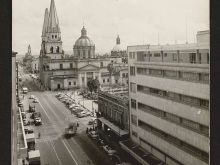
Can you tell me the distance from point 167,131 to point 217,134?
14151 mm

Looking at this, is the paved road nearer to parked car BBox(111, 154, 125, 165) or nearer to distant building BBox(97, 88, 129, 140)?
parked car BBox(111, 154, 125, 165)

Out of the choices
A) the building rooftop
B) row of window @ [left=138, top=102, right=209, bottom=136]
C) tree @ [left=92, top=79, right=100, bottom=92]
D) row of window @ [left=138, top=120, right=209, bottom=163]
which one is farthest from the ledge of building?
tree @ [left=92, top=79, right=100, bottom=92]

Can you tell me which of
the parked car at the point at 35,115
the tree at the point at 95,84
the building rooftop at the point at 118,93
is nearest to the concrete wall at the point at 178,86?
the building rooftop at the point at 118,93

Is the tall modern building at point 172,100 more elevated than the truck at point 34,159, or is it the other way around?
the tall modern building at point 172,100

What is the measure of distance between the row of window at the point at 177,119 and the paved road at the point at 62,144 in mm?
5308

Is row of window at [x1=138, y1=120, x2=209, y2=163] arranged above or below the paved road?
above

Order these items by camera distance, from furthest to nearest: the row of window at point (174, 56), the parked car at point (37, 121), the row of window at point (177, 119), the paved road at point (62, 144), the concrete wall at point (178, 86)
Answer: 1. the parked car at point (37, 121)
2. the paved road at point (62, 144)
3. the row of window at point (174, 56)
4. the concrete wall at point (178, 86)
5. the row of window at point (177, 119)

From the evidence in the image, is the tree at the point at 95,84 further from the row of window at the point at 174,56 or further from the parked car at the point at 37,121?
the row of window at the point at 174,56

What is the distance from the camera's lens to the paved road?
26.4 meters

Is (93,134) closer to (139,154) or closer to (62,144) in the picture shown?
(62,144)

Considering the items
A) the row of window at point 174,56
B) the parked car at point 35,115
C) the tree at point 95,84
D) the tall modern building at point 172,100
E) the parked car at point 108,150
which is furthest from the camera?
the tree at point 95,84

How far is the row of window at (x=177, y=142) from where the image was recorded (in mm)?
18089

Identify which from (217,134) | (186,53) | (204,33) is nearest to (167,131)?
(186,53)

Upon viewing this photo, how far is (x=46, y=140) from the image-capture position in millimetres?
31766
